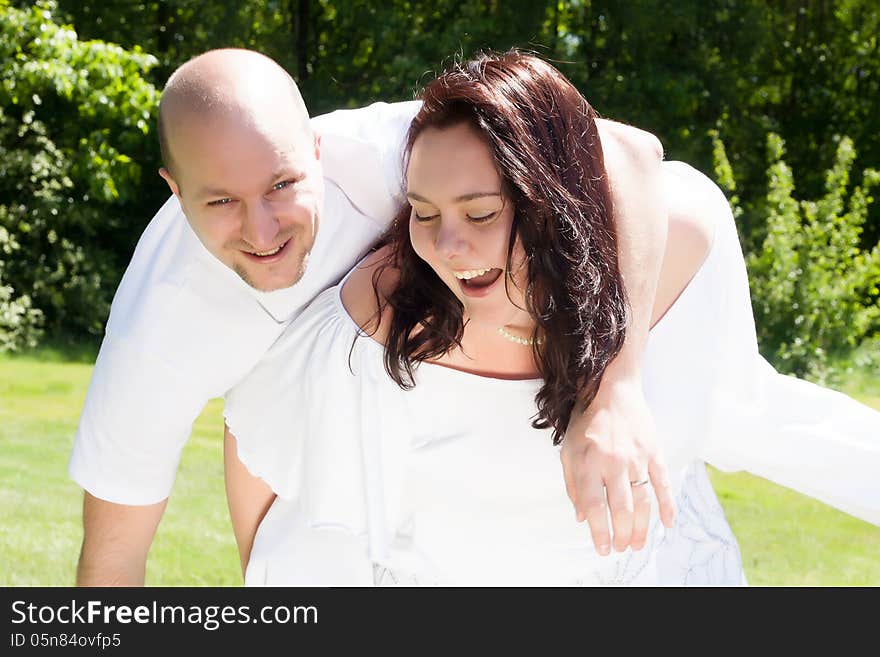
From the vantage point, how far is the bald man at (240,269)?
284 cm

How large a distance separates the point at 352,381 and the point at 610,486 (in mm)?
804

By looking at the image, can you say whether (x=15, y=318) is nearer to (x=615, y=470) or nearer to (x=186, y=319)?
(x=186, y=319)

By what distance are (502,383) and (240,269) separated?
71cm

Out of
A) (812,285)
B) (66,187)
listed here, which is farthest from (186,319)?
(66,187)

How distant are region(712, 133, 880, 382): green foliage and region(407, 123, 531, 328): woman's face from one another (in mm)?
7211

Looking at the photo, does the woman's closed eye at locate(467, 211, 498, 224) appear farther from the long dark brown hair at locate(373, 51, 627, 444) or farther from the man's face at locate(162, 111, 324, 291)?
the man's face at locate(162, 111, 324, 291)

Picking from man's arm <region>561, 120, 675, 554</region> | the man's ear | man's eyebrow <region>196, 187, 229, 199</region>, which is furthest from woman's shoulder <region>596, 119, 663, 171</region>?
the man's ear

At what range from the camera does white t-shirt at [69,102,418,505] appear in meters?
3.04

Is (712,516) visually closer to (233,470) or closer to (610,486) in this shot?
(610,486)

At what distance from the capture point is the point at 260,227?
2.87 metres

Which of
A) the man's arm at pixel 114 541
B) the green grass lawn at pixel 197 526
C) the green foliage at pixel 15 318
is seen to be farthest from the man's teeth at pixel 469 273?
the green foliage at pixel 15 318

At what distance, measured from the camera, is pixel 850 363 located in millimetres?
9570

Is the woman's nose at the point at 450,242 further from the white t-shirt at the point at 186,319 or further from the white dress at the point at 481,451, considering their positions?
the white t-shirt at the point at 186,319
